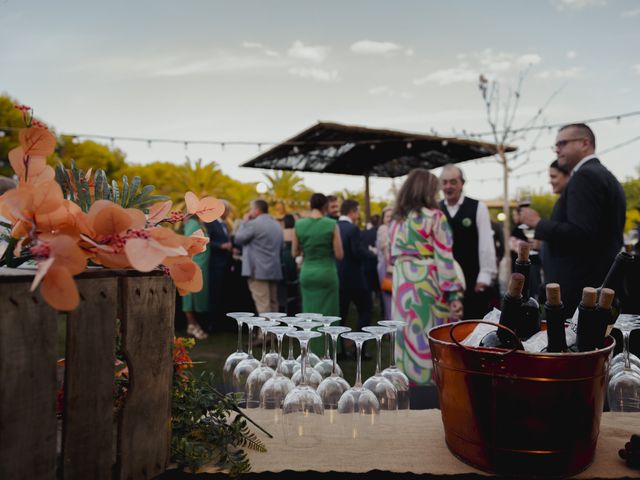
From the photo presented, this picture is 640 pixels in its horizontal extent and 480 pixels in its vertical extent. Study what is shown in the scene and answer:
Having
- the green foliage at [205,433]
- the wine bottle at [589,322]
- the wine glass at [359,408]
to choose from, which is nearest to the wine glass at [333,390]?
the wine glass at [359,408]

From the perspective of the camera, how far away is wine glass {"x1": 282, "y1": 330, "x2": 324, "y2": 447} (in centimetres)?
133

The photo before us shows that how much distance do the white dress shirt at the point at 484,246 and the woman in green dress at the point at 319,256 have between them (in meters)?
1.59

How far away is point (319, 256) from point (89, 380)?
459 centimetres

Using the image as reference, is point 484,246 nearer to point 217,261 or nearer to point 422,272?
point 422,272

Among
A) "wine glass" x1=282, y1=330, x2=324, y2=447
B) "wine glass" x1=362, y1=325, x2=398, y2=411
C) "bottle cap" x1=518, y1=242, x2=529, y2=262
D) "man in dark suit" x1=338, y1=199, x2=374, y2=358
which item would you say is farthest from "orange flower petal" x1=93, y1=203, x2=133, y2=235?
"man in dark suit" x1=338, y1=199, x2=374, y2=358

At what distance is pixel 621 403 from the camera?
5.41ft

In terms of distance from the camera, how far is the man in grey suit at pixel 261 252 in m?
6.65

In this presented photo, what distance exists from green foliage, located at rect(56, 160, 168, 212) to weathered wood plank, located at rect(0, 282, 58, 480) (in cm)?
33

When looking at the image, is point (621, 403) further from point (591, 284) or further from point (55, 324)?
point (55, 324)

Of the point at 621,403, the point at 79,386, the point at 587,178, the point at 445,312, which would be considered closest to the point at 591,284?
the point at 587,178

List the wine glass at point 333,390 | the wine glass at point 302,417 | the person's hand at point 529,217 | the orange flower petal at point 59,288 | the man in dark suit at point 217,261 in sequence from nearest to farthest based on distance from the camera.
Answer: the orange flower petal at point 59,288 < the wine glass at point 302,417 < the wine glass at point 333,390 < the person's hand at point 529,217 < the man in dark suit at point 217,261

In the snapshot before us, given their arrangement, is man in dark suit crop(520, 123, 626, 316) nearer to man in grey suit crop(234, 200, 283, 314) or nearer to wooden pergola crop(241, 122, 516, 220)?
man in grey suit crop(234, 200, 283, 314)

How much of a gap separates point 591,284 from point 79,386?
2.80 meters

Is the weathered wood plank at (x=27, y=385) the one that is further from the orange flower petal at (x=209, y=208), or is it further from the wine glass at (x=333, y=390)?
the wine glass at (x=333, y=390)
